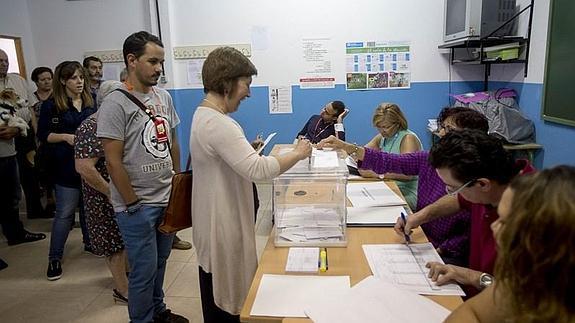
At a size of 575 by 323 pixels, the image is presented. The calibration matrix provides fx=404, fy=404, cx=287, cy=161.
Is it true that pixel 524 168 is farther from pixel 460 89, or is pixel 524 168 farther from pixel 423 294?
pixel 460 89

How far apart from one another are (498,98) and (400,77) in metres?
1.16

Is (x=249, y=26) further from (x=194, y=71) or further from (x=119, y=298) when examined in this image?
(x=119, y=298)

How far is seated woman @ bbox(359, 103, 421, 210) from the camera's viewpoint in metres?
2.38

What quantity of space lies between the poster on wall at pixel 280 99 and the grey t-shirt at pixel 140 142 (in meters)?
2.76

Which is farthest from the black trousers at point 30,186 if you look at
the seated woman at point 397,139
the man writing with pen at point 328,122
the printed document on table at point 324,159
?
the seated woman at point 397,139

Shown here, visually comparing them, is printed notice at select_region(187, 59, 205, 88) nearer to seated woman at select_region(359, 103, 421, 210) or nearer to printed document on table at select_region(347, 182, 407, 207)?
seated woman at select_region(359, 103, 421, 210)

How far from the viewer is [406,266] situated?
131cm

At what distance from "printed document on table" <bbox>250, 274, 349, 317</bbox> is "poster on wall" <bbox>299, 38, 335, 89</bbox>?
3.45 metres

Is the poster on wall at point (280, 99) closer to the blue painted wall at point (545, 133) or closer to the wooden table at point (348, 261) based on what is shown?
the blue painted wall at point (545, 133)

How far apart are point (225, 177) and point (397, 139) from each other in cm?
150

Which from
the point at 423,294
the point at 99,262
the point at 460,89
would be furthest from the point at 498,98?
the point at 99,262

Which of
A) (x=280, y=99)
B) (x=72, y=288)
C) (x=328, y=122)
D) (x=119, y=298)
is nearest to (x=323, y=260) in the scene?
(x=119, y=298)

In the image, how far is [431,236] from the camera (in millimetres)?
1854

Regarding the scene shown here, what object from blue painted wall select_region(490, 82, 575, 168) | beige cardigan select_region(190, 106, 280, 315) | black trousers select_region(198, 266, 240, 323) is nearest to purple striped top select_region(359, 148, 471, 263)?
beige cardigan select_region(190, 106, 280, 315)
